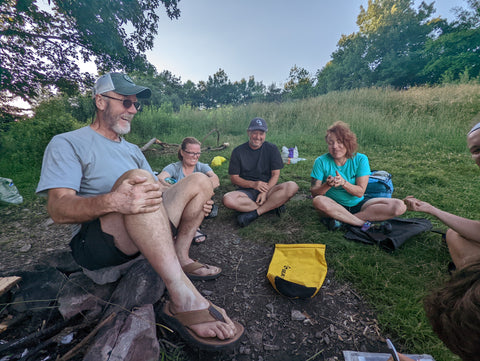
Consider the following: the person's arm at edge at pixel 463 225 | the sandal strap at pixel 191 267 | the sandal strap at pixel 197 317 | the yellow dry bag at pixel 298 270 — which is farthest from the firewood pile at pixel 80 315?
the person's arm at edge at pixel 463 225

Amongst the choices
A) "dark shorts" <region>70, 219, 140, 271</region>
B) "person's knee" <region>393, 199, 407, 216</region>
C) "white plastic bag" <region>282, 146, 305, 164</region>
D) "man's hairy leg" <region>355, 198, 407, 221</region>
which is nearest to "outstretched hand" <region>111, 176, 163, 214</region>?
"dark shorts" <region>70, 219, 140, 271</region>

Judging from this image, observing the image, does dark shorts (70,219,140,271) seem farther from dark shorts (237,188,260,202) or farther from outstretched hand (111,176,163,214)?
dark shorts (237,188,260,202)

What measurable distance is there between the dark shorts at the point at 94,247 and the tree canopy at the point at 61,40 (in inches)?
232

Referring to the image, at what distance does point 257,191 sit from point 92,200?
7.66 feet

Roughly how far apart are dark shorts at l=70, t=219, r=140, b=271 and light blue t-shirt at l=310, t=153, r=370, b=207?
94.0 inches

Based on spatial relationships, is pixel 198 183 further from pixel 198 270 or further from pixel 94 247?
pixel 94 247

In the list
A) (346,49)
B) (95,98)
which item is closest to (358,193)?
(95,98)

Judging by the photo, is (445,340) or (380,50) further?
(380,50)

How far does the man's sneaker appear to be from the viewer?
9.20 ft

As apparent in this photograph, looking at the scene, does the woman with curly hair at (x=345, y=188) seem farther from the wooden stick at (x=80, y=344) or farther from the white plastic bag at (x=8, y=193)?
the white plastic bag at (x=8, y=193)

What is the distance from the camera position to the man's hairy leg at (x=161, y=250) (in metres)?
1.19

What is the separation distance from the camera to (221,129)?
34.2ft

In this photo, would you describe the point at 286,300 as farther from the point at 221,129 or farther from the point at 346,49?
the point at 346,49

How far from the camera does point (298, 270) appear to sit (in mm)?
1828
